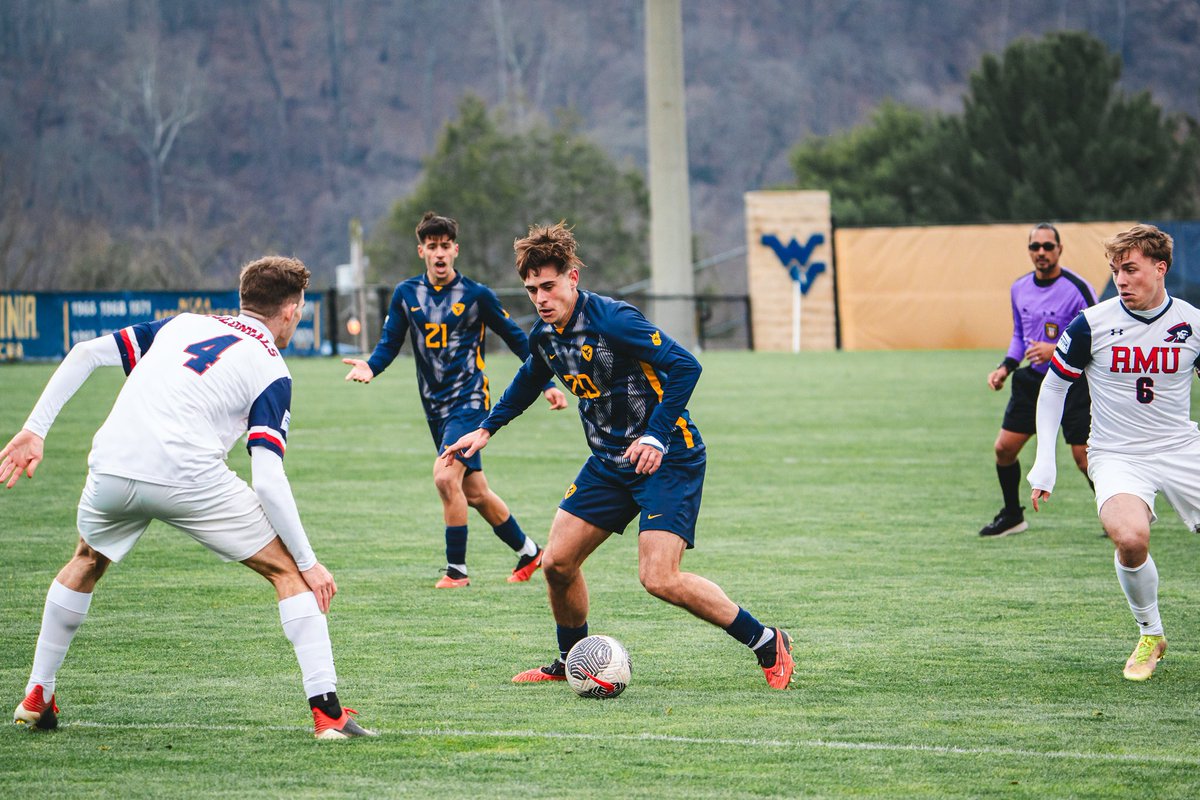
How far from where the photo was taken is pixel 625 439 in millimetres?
6133

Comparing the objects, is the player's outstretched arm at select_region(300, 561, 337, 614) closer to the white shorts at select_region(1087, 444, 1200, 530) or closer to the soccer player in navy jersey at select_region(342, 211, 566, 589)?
the white shorts at select_region(1087, 444, 1200, 530)

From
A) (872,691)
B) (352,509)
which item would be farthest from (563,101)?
(872,691)

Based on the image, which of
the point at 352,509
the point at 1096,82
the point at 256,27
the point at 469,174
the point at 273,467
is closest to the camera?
the point at 273,467

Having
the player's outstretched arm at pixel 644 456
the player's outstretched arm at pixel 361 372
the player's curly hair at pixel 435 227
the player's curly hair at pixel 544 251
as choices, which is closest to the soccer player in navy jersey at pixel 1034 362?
the player's curly hair at pixel 435 227

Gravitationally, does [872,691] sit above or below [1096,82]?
below

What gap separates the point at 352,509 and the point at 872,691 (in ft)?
22.0

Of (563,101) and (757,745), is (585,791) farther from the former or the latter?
(563,101)

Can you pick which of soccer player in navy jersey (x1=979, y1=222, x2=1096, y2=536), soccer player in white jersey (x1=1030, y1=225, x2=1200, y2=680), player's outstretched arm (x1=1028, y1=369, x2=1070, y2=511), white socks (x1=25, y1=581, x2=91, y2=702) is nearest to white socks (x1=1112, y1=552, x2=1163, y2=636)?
soccer player in white jersey (x1=1030, y1=225, x2=1200, y2=680)

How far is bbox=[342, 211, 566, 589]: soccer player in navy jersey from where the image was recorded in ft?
29.3

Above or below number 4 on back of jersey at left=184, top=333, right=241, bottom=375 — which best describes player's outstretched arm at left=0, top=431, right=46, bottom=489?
below

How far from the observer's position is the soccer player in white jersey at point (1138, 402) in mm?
6348

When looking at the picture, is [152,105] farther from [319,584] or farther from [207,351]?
[319,584]

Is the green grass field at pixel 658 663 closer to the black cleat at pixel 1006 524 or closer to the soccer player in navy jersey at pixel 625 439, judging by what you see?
the black cleat at pixel 1006 524

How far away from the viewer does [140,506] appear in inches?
201
